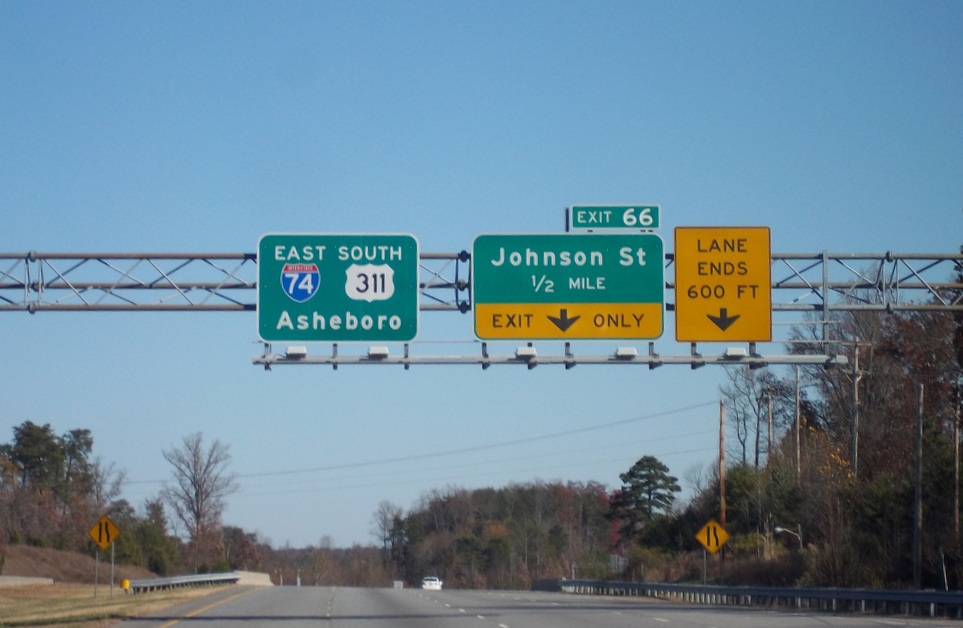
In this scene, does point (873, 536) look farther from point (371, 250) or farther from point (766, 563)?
point (371, 250)

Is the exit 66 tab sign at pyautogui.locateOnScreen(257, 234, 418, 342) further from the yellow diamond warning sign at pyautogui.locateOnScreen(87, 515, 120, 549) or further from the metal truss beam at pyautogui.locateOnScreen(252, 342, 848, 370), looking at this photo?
the yellow diamond warning sign at pyautogui.locateOnScreen(87, 515, 120, 549)

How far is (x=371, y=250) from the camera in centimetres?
2339

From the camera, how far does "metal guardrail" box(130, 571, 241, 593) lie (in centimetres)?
5222

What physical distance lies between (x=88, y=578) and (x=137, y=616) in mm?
51771

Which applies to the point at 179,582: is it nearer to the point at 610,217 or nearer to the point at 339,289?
the point at 339,289

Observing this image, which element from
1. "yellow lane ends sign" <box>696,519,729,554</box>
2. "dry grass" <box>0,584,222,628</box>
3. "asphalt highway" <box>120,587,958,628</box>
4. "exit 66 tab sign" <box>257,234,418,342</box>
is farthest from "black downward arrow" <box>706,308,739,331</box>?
"yellow lane ends sign" <box>696,519,729,554</box>

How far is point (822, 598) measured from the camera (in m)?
34.3

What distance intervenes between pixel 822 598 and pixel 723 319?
15243mm

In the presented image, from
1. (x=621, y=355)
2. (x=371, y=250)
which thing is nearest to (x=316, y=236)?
(x=371, y=250)

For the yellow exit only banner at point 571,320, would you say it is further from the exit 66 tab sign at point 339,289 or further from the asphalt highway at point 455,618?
the asphalt highway at point 455,618

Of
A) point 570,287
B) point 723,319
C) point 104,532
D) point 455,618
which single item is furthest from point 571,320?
point 104,532

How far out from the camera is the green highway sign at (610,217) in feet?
76.1

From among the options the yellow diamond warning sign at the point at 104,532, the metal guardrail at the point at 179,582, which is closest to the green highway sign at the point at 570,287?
the yellow diamond warning sign at the point at 104,532

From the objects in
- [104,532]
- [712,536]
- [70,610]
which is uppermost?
[104,532]
